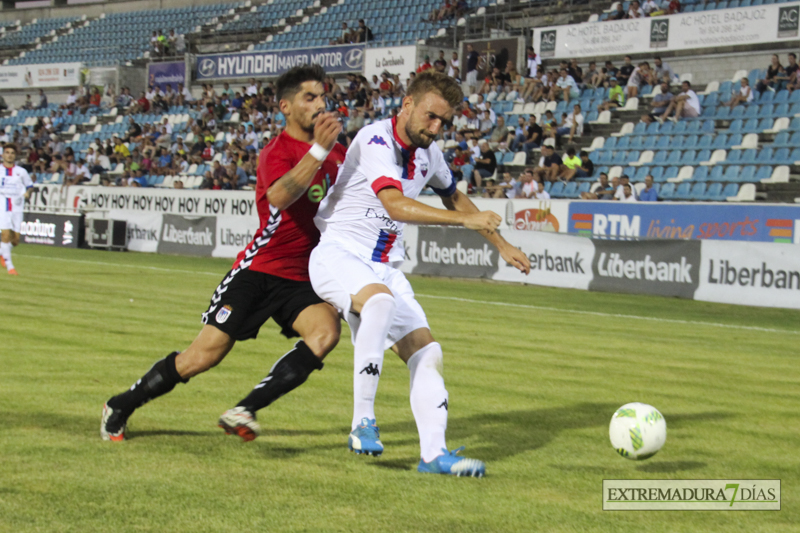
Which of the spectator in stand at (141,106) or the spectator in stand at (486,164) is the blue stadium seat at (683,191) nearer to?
the spectator in stand at (486,164)

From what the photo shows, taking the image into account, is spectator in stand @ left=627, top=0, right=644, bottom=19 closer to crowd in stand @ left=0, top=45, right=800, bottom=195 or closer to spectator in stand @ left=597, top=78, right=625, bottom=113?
crowd in stand @ left=0, top=45, right=800, bottom=195

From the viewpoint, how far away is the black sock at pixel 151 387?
5562 mm

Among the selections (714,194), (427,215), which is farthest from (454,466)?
(714,194)

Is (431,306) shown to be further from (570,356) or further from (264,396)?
(264,396)

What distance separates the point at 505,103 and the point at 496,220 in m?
25.3

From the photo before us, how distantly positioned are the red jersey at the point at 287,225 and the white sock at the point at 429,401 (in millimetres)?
903

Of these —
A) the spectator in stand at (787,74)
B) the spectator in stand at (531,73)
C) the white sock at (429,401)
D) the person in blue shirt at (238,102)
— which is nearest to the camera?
the white sock at (429,401)

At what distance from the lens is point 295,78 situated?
5.69 m

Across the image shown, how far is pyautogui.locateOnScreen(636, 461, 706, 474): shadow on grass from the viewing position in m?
5.37

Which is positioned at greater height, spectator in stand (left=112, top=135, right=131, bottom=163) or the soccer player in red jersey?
spectator in stand (left=112, top=135, right=131, bottom=163)

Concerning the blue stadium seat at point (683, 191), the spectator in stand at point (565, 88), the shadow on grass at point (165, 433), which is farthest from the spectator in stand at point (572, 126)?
the shadow on grass at point (165, 433)

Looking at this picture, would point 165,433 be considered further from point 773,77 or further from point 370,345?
point 773,77

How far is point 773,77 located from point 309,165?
71.8ft

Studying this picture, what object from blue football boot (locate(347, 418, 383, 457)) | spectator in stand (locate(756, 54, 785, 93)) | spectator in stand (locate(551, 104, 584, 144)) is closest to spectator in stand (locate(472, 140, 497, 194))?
spectator in stand (locate(551, 104, 584, 144))
